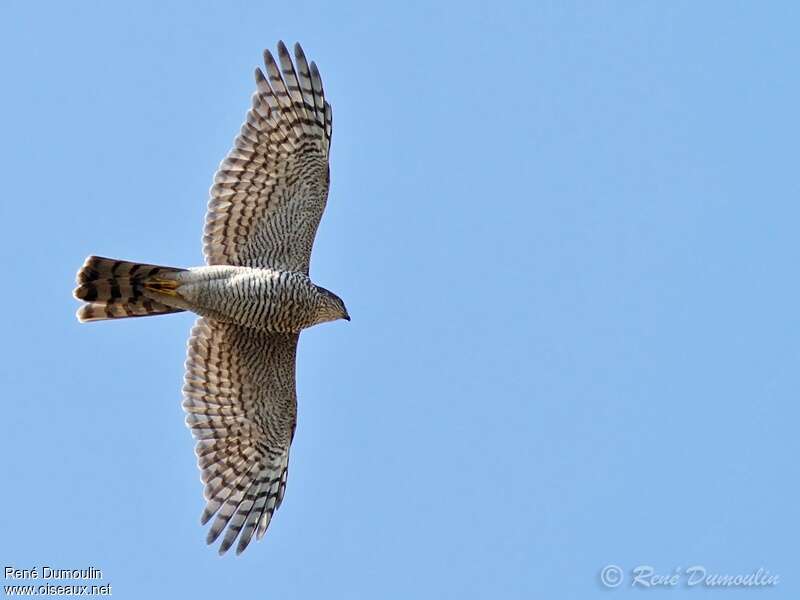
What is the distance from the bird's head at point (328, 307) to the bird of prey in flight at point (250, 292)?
0.02m

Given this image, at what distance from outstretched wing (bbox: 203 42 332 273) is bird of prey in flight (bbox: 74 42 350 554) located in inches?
0.4

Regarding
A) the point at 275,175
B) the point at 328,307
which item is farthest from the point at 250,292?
the point at 275,175

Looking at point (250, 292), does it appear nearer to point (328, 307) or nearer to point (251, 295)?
point (251, 295)

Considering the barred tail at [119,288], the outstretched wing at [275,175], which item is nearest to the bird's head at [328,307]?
the outstretched wing at [275,175]

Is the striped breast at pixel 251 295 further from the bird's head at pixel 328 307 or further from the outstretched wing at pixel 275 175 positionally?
the outstretched wing at pixel 275 175

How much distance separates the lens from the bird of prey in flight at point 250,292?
14.3 meters

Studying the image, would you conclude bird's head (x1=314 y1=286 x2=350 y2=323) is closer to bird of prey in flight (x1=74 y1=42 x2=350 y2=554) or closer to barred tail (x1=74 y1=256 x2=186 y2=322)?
bird of prey in flight (x1=74 y1=42 x2=350 y2=554)

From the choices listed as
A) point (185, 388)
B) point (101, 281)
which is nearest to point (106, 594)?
point (185, 388)

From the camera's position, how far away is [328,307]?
1465cm

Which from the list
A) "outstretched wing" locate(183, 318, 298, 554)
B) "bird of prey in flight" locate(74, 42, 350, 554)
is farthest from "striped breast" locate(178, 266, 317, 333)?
"outstretched wing" locate(183, 318, 298, 554)

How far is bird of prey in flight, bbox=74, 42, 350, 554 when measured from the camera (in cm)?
1430

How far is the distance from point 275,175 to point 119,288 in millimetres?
1952

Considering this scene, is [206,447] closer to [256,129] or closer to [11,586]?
[11,586]

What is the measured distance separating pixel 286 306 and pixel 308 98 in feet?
7.08
